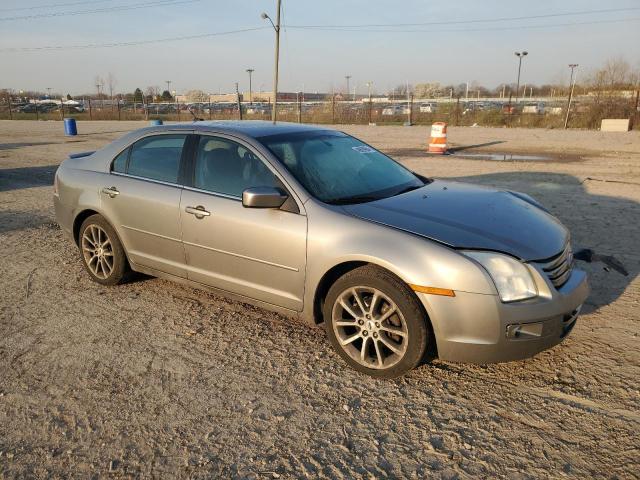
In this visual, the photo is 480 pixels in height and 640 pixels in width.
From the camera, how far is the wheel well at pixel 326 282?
3.33 metres

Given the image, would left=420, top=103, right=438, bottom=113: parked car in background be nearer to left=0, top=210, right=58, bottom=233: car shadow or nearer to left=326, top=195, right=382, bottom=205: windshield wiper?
left=0, top=210, right=58, bottom=233: car shadow

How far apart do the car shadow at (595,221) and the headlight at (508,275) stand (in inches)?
60.9

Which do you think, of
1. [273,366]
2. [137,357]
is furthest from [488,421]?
[137,357]

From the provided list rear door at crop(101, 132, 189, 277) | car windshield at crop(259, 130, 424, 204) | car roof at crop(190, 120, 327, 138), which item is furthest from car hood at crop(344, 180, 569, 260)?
rear door at crop(101, 132, 189, 277)

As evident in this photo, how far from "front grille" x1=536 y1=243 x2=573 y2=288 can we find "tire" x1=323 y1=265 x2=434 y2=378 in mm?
812

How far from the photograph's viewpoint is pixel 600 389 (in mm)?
3055

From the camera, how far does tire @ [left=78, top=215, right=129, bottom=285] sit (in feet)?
15.5

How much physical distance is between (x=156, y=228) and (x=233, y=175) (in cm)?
91

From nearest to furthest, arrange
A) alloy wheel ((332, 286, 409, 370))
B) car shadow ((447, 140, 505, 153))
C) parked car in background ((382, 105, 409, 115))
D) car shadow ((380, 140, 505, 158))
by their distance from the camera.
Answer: alloy wheel ((332, 286, 409, 370)), car shadow ((380, 140, 505, 158)), car shadow ((447, 140, 505, 153)), parked car in background ((382, 105, 409, 115))

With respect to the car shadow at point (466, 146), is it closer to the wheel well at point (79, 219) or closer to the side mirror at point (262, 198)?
the wheel well at point (79, 219)

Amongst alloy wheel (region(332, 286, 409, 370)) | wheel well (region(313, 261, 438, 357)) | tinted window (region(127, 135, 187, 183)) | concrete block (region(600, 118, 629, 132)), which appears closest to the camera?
alloy wheel (region(332, 286, 409, 370))

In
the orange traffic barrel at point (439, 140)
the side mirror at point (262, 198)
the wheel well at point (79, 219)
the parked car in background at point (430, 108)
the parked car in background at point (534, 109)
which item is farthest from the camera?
the parked car in background at point (430, 108)

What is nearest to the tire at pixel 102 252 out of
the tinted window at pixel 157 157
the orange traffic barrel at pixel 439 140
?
the tinted window at pixel 157 157

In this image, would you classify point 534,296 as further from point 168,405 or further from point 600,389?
point 168,405
